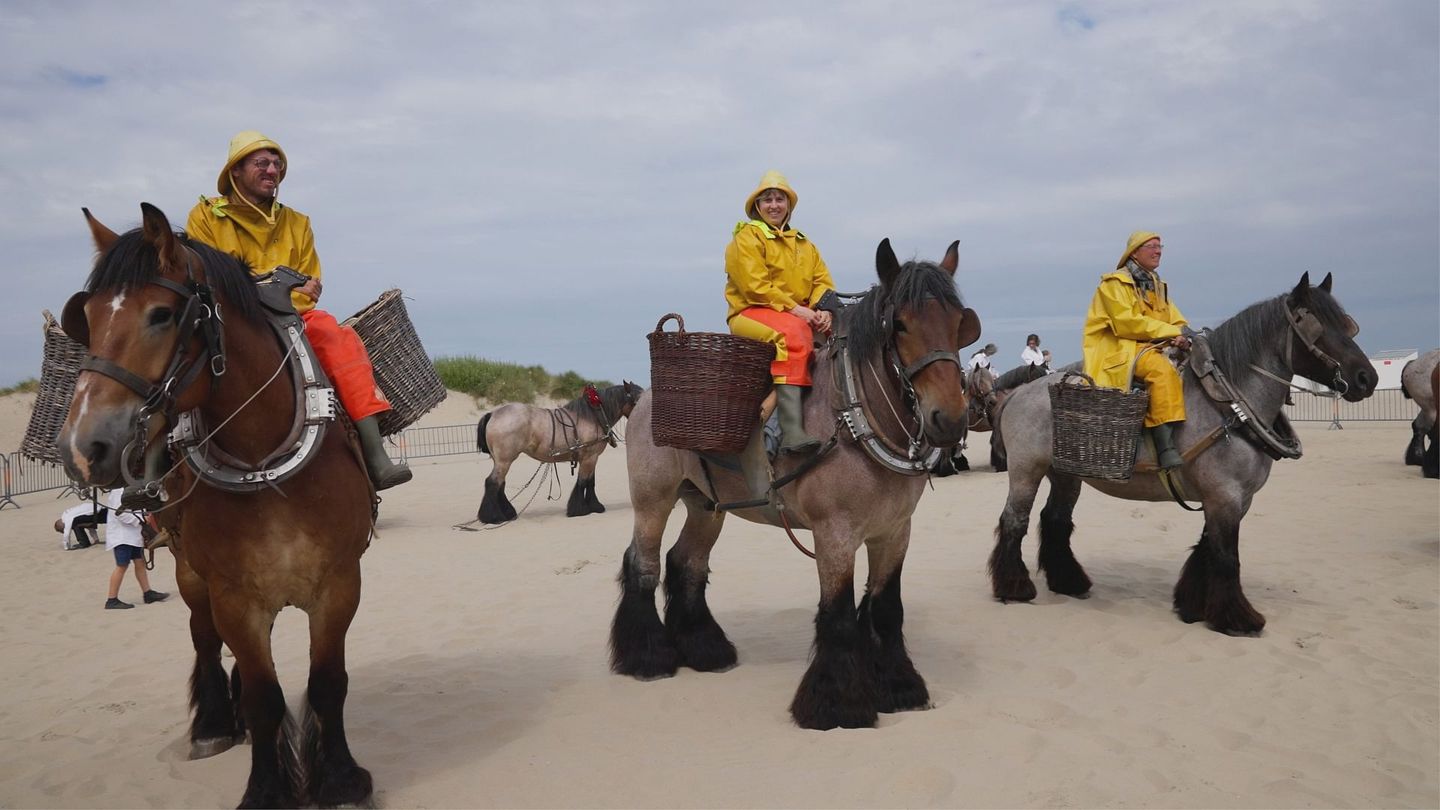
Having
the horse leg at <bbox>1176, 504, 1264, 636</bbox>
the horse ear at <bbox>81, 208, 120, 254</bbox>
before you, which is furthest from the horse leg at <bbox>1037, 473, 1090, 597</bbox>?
the horse ear at <bbox>81, 208, 120, 254</bbox>

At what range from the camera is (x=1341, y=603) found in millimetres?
6293

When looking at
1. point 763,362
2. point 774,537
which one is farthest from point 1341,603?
point 774,537

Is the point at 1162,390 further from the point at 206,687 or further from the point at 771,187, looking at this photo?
the point at 206,687

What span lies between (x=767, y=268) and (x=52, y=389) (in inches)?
138

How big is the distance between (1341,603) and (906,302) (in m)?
4.61

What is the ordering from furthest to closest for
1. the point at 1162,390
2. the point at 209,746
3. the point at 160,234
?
the point at 1162,390 → the point at 209,746 → the point at 160,234

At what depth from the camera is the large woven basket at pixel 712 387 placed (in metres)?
4.48

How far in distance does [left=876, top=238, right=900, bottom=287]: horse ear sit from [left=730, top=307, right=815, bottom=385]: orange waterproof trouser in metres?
0.54

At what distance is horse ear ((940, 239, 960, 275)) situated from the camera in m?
4.28

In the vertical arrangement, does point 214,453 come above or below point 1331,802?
above

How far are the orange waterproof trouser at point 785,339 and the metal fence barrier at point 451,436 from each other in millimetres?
11557

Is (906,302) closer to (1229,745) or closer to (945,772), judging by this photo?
(945,772)

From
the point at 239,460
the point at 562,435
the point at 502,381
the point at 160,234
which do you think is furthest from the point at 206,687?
Result: the point at 502,381

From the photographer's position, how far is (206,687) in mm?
4359
